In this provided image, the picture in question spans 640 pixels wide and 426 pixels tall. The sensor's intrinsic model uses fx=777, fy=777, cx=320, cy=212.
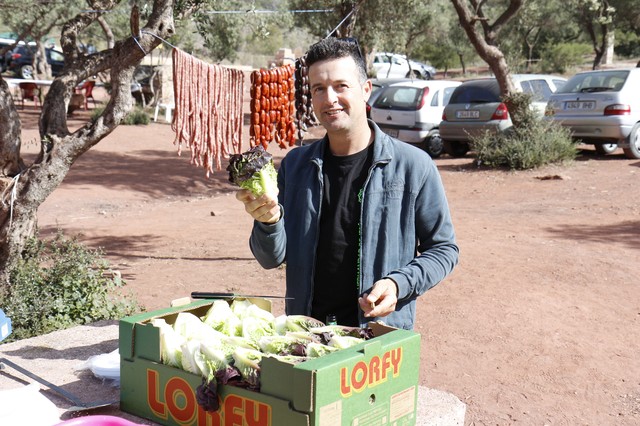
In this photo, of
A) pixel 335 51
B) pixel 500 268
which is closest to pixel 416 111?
pixel 500 268

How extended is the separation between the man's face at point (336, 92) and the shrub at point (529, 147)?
39.5 feet

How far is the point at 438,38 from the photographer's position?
45.5m

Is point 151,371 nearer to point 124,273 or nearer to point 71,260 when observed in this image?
point 71,260

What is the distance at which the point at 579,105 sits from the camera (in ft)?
49.0

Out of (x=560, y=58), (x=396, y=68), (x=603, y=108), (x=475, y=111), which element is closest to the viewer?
(x=603, y=108)

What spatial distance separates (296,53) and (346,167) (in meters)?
5.43

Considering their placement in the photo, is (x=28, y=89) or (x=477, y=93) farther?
(x=28, y=89)

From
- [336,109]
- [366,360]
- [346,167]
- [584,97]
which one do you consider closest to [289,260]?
[346,167]

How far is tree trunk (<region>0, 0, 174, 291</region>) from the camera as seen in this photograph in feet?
19.4

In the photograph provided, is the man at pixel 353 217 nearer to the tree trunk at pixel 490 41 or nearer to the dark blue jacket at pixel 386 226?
the dark blue jacket at pixel 386 226

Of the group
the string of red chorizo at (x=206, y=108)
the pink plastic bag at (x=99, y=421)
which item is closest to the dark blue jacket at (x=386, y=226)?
the pink plastic bag at (x=99, y=421)

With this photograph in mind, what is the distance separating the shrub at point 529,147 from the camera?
14.2 metres

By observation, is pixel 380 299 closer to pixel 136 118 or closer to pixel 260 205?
pixel 260 205

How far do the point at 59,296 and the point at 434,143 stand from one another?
12409 mm
